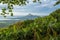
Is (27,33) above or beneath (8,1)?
beneath

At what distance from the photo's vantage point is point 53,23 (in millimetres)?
2883

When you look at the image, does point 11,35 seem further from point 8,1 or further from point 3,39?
point 8,1

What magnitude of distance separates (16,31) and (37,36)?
0.34 metres

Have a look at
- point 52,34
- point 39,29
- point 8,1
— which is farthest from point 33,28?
point 8,1

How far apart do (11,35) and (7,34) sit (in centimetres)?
7

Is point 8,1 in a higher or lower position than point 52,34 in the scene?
higher

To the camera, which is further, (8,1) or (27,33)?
(8,1)

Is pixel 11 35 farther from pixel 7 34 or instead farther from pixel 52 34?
pixel 52 34

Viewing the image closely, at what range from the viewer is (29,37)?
276 centimetres

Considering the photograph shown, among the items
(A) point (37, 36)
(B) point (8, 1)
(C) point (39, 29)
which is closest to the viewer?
(A) point (37, 36)

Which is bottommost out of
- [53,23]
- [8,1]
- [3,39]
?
[3,39]


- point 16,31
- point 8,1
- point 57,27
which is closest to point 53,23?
point 57,27

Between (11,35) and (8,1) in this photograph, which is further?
(8,1)

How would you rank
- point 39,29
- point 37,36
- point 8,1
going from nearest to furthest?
point 37,36
point 39,29
point 8,1
